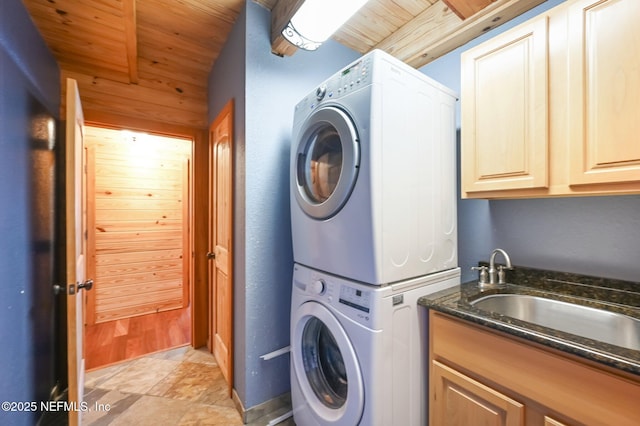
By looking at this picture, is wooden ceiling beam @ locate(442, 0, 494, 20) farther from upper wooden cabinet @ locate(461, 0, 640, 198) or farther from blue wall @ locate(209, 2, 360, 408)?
blue wall @ locate(209, 2, 360, 408)

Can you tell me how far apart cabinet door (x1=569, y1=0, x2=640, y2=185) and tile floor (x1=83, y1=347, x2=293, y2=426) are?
7.06 feet

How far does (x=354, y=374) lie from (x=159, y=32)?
7.93ft

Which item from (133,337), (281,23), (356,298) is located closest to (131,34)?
(281,23)

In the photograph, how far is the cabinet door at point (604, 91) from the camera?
0.86m

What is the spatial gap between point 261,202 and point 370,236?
2.68 ft

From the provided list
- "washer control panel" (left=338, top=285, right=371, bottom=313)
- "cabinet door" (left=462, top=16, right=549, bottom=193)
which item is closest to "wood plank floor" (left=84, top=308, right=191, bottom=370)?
"washer control panel" (left=338, top=285, right=371, bottom=313)

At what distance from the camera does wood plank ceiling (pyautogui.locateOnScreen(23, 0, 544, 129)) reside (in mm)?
1442

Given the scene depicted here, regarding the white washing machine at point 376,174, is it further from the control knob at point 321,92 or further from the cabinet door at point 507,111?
the cabinet door at point 507,111

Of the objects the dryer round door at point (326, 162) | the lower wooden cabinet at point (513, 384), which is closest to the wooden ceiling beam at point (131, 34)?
the dryer round door at point (326, 162)

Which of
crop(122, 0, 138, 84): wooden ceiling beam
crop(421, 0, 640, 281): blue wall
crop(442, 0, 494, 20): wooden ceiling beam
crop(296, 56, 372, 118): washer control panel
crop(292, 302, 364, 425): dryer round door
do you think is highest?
crop(122, 0, 138, 84): wooden ceiling beam

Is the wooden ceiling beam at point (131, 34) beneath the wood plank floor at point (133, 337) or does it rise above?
above

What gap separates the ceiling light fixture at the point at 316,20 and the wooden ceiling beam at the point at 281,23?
4 centimetres

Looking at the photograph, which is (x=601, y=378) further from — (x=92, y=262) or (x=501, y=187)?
(x=92, y=262)

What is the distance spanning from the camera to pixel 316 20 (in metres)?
1.36
